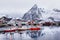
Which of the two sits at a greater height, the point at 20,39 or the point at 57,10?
the point at 57,10

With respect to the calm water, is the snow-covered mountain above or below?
above

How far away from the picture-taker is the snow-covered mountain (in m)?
1.66

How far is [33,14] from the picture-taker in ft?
5.49

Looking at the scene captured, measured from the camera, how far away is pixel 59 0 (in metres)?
1.72

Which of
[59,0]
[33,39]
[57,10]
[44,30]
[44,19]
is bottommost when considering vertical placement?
[33,39]

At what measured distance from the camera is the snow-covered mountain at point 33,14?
1.66 m

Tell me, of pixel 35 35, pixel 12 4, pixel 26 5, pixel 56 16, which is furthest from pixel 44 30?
pixel 12 4

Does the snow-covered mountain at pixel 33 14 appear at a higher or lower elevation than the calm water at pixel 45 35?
higher

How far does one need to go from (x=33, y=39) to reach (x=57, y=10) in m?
0.47

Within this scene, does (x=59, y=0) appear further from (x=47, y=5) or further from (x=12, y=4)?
(x=12, y=4)

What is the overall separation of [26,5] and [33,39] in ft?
1.44

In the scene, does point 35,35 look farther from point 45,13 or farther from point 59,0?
point 59,0

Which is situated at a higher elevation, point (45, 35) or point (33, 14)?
point (33, 14)

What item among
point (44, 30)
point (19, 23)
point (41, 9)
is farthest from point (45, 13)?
point (19, 23)
